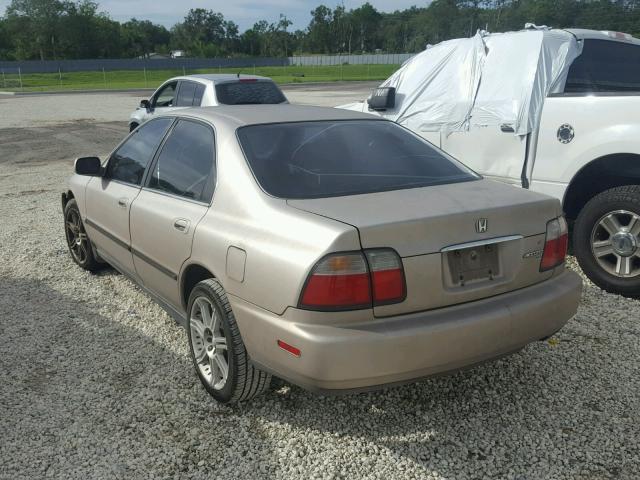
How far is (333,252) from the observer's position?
2.46m

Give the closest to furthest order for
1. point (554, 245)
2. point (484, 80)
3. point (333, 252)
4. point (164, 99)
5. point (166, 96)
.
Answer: point (333, 252) < point (554, 245) < point (484, 80) < point (166, 96) < point (164, 99)

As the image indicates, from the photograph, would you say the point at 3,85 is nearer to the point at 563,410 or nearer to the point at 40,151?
the point at 40,151

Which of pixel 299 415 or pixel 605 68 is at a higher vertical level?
pixel 605 68

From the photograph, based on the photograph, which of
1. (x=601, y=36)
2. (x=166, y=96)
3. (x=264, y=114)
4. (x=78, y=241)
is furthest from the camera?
(x=166, y=96)

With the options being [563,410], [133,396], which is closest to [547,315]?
[563,410]

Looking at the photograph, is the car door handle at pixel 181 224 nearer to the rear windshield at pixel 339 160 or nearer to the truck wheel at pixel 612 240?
the rear windshield at pixel 339 160

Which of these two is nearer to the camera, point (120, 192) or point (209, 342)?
point (209, 342)

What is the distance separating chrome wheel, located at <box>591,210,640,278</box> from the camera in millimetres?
4547

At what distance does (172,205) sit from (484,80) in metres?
3.53

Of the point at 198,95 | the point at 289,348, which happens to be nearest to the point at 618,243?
the point at 289,348

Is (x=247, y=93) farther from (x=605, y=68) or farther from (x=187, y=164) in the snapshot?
(x=187, y=164)

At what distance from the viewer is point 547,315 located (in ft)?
9.59

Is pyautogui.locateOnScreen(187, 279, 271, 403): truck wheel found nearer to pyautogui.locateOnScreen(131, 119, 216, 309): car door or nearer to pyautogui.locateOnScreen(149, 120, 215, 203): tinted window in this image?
pyautogui.locateOnScreen(131, 119, 216, 309): car door

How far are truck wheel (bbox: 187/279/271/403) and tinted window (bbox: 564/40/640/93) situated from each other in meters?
3.90
